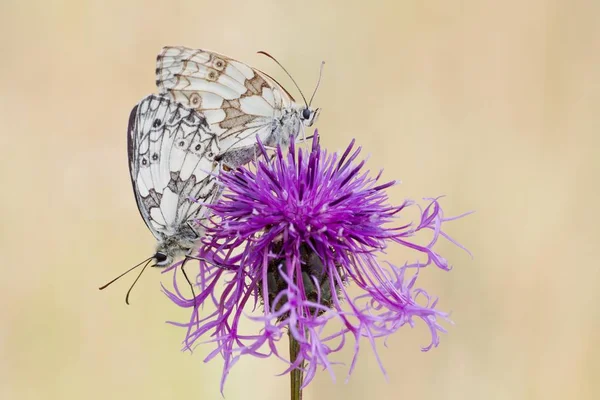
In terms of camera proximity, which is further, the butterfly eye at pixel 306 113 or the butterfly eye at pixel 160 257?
the butterfly eye at pixel 306 113

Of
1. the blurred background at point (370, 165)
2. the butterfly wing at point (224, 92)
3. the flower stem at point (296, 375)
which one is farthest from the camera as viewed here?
the blurred background at point (370, 165)

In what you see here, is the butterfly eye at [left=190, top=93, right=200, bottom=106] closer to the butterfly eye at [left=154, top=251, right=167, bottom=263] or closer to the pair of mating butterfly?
the pair of mating butterfly

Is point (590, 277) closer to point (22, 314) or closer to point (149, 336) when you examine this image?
point (149, 336)

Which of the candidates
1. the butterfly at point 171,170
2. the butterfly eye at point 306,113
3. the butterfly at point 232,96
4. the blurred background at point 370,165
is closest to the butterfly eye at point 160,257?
the butterfly at point 171,170

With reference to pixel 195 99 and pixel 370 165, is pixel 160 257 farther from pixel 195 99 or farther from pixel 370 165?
pixel 370 165

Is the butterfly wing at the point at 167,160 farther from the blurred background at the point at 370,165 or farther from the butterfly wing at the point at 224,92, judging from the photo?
the blurred background at the point at 370,165

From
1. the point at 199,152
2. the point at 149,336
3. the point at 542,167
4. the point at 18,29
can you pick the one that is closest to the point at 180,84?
the point at 199,152

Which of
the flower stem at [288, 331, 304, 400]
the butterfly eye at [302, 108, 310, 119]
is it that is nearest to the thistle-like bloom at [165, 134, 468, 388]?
the flower stem at [288, 331, 304, 400]
